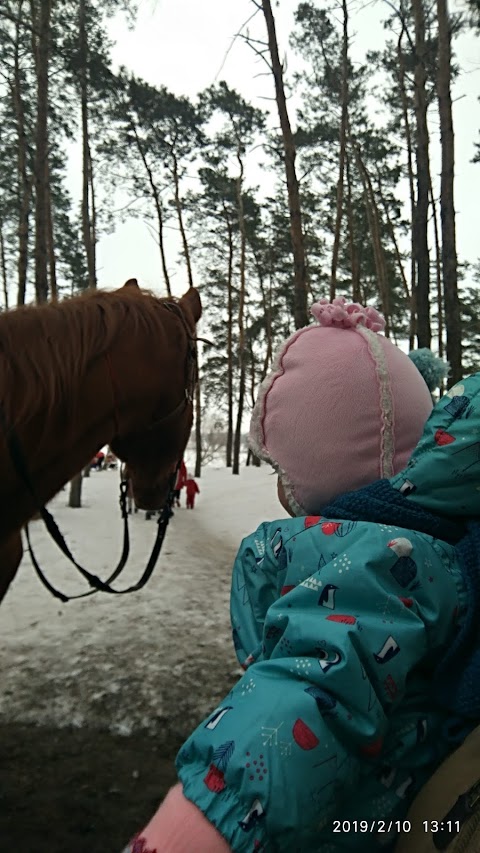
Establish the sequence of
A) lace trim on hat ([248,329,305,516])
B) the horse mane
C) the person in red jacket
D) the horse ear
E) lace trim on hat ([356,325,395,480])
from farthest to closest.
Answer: the person in red jacket
the horse ear
the horse mane
lace trim on hat ([248,329,305,516])
lace trim on hat ([356,325,395,480])

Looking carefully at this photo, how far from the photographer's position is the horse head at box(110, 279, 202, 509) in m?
2.22

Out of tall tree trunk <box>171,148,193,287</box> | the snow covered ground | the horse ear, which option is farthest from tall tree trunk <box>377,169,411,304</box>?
the horse ear

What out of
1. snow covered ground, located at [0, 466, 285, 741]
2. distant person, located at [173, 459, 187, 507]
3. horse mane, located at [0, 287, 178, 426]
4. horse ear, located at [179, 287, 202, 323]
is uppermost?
horse ear, located at [179, 287, 202, 323]

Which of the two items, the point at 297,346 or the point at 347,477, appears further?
the point at 297,346

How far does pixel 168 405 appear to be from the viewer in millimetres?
2279

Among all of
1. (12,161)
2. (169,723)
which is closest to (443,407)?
(169,723)

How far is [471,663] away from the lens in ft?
2.72

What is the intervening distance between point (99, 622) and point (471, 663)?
4.38 metres

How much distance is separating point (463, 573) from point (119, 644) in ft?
12.6

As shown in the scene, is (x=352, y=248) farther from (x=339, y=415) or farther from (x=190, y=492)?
(x=339, y=415)

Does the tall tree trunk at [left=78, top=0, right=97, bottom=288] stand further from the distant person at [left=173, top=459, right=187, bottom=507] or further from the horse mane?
the horse mane

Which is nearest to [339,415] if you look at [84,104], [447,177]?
[447,177]

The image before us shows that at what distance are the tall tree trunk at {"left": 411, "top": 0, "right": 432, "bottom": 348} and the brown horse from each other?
783cm

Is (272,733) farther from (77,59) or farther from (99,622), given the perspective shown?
(77,59)
